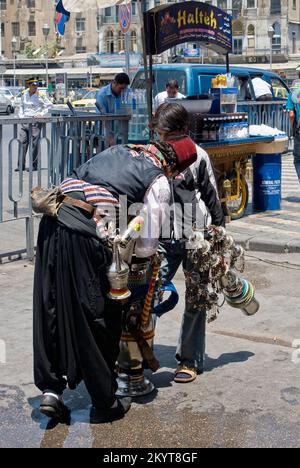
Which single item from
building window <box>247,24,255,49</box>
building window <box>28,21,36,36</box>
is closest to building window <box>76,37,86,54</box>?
building window <box>28,21,36,36</box>

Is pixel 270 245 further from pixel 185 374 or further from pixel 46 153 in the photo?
pixel 185 374

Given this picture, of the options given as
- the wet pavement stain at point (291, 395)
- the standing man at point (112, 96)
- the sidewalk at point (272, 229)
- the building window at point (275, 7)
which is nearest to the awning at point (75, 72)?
the building window at point (275, 7)

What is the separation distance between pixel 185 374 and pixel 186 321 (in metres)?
0.32

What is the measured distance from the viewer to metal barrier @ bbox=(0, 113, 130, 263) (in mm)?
7832

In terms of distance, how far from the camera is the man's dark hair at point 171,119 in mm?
4461

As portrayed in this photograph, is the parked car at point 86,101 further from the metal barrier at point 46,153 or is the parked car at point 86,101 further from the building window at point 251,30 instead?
the building window at point 251,30

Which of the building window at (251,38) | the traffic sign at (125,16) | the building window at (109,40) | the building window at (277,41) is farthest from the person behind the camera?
the building window at (109,40)

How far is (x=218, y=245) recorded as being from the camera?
4742 millimetres

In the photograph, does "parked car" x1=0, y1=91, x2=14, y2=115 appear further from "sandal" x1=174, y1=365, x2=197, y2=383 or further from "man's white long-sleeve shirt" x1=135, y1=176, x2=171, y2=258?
"man's white long-sleeve shirt" x1=135, y1=176, x2=171, y2=258

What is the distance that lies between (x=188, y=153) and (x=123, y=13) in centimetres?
1149

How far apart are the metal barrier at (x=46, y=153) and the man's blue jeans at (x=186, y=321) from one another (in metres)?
3.19

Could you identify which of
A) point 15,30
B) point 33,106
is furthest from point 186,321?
point 15,30

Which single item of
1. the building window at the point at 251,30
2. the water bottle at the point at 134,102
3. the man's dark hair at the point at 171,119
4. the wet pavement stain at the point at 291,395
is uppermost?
the building window at the point at 251,30
